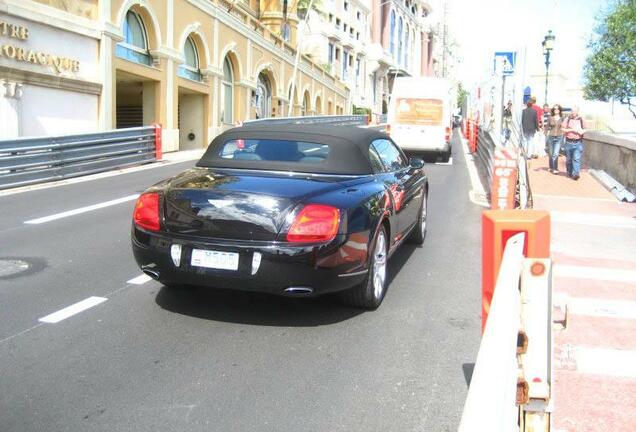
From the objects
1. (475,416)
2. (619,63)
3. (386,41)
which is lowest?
(475,416)

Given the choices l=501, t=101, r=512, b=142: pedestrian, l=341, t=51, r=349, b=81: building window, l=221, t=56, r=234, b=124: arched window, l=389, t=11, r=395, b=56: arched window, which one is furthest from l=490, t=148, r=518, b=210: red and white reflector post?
l=389, t=11, r=395, b=56: arched window

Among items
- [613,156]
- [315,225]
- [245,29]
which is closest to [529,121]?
[613,156]

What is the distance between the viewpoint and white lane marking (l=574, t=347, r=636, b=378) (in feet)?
13.7

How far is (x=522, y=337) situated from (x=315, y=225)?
2.05 metres

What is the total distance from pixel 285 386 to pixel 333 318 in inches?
53.1

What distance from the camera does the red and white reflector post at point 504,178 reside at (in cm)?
1046

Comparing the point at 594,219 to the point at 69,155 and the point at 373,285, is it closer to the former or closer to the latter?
the point at 373,285

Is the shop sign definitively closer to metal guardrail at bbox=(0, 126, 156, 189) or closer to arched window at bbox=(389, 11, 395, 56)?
metal guardrail at bbox=(0, 126, 156, 189)

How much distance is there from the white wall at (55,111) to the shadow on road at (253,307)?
15.1 m

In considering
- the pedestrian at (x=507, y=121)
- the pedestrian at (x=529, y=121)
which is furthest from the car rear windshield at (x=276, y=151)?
the pedestrian at (x=507, y=121)

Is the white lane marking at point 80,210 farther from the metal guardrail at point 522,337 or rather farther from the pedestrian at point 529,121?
the pedestrian at point 529,121

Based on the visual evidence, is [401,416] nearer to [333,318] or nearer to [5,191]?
[333,318]

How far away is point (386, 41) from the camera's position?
8194 centimetres

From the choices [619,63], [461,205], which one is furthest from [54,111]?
[619,63]
